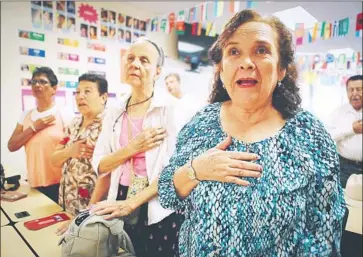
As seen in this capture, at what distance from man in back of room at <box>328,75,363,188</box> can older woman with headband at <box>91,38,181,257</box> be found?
0.77 m

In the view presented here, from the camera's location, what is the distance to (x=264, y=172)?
2.51 ft

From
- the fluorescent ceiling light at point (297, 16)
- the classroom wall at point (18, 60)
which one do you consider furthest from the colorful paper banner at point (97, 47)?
the fluorescent ceiling light at point (297, 16)

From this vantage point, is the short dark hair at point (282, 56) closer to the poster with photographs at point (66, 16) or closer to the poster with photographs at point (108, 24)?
the poster with photographs at point (108, 24)

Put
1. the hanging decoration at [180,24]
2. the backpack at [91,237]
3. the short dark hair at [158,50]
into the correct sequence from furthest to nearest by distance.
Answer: the hanging decoration at [180,24] < the short dark hair at [158,50] < the backpack at [91,237]

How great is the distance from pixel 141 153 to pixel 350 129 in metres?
0.99

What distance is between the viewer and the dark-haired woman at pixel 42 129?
1008mm

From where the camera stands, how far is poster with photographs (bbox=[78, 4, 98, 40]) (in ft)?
3.46

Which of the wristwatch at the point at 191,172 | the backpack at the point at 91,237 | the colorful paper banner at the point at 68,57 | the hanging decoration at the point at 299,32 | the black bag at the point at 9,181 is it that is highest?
the hanging decoration at the point at 299,32

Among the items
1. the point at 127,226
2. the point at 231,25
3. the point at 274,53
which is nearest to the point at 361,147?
the point at 274,53

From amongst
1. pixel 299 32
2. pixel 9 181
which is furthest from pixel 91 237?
pixel 299 32

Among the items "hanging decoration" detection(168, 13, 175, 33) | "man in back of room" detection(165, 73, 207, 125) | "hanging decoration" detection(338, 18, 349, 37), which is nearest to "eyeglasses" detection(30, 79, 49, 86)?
"man in back of room" detection(165, 73, 207, 125)

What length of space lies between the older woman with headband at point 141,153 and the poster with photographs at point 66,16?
281 mm

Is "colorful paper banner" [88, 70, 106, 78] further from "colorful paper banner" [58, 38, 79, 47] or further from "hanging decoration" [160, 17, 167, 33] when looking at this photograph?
"hanging decoration" [160, 17, 167, 33]

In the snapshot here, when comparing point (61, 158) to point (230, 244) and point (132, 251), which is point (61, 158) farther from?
point (230, 244)
